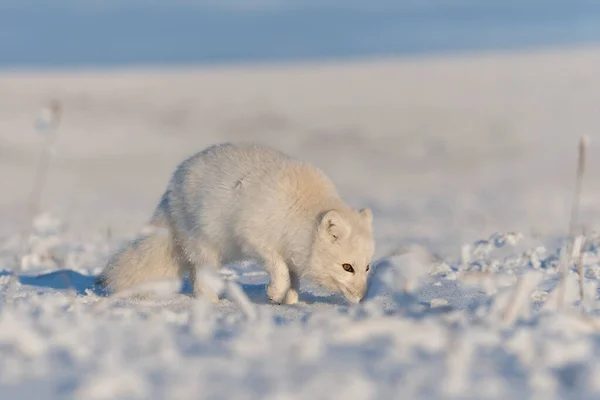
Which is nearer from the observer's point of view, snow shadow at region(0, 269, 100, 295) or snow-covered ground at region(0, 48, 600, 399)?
snow-covered ground at region(0, 48, 600, 399)

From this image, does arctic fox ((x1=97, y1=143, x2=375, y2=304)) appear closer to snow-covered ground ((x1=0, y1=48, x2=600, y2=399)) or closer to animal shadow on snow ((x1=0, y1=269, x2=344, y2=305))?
animal shadow on snow ((x1=0, y1=269, x2=344, y2=305))

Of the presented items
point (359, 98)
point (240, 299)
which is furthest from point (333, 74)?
point (240, 299)

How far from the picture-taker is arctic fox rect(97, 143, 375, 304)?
16.1ft

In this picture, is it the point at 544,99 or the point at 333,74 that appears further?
the point at 333,74

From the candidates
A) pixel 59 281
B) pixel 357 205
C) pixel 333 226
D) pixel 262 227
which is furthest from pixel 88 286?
pixel 357 205

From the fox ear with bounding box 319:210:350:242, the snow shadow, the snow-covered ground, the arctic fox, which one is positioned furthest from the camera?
the snow shadow

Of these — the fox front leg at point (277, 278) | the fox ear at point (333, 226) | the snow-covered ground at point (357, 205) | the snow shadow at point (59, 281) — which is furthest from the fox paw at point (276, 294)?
the snow shadow at point (59, 281)

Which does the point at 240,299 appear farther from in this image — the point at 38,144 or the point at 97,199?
the point at 38,144

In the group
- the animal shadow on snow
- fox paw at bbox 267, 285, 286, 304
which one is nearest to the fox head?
the animal shadow on snow

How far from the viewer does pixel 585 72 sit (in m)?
23.6

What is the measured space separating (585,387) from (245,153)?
10.3ft

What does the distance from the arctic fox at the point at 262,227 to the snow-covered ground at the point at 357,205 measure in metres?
0.22

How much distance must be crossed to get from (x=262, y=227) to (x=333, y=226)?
1.23 ft

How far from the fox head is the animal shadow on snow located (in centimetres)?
12
